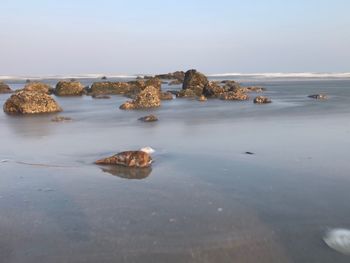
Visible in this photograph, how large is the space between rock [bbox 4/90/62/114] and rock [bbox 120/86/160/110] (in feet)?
11.2

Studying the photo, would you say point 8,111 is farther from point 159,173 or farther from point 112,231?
point 112,231

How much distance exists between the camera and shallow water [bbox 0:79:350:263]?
4559 millimetres

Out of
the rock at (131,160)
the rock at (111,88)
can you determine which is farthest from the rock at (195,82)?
the rock at (131,160)

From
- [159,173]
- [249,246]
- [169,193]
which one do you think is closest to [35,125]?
[159,173]

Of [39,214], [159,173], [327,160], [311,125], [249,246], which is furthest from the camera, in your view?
[311,125]

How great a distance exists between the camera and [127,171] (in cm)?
778

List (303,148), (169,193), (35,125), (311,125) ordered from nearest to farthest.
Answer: (169,193), (303,148), (311,125), (35,125)

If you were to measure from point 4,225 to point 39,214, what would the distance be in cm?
47

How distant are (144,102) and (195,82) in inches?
555

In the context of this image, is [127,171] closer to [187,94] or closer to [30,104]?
[30,104]

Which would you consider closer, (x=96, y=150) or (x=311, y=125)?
(x=96, y=150)

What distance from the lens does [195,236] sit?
15.9ft

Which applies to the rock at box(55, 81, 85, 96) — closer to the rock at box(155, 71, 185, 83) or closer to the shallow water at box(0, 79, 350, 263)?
the shallow water at box(0, 79, 350, 263)

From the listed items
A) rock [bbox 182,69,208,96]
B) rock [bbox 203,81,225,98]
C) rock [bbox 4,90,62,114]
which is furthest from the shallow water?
rock [bbox 182,69,208,96]
